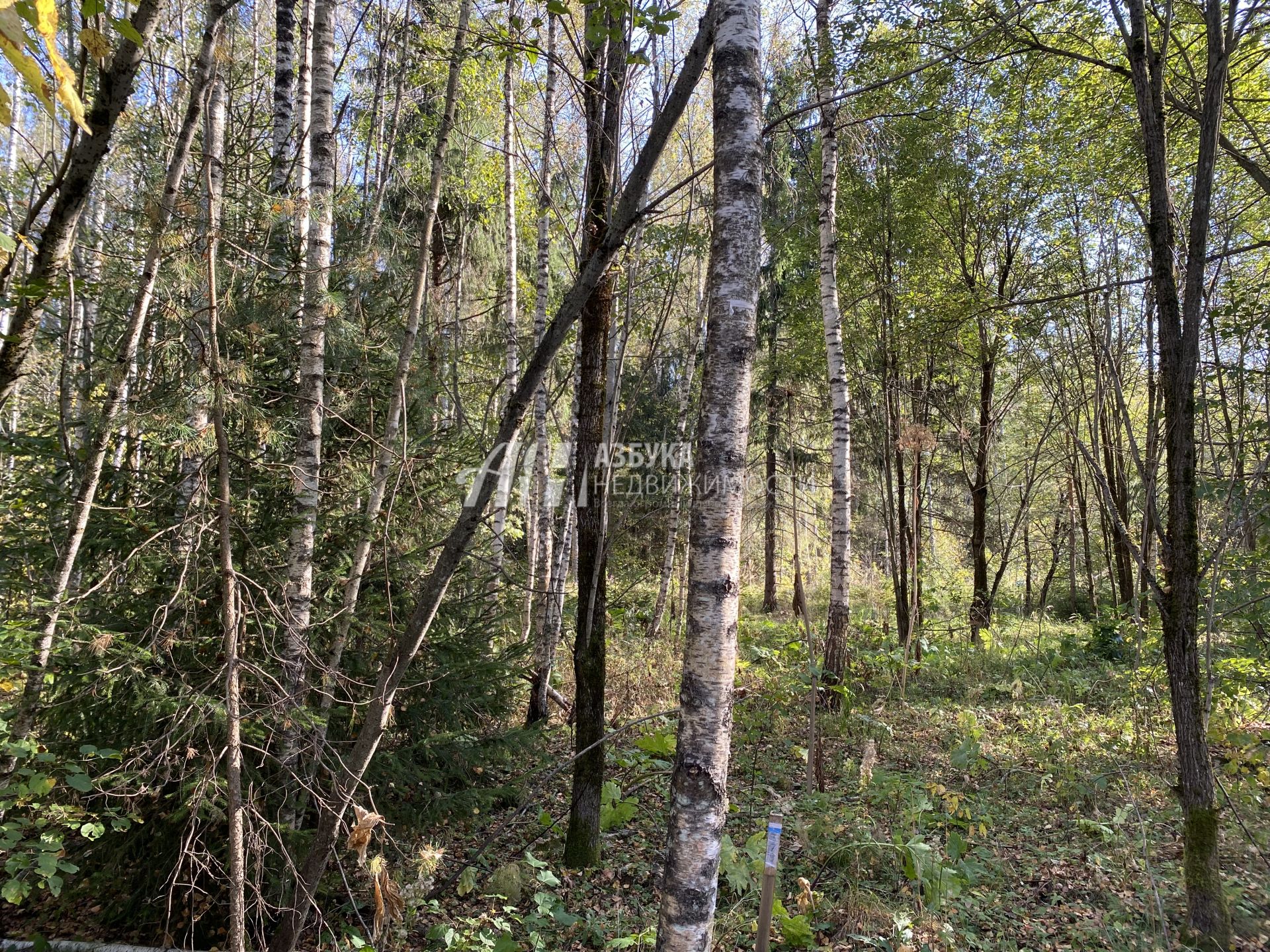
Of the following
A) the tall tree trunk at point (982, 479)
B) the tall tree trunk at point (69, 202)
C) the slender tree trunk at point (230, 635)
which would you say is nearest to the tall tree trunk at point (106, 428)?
the slender tree trunk at point (230, 635)

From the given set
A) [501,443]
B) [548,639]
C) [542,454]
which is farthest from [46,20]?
[542,454]

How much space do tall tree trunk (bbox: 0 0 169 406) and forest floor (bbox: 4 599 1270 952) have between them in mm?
1793

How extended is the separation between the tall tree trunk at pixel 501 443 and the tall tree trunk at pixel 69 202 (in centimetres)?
111

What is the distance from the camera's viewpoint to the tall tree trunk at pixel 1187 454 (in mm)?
3008

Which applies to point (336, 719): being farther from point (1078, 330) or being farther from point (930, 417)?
point (930, 417)

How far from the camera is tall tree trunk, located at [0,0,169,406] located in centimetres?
146

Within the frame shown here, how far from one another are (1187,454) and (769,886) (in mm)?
2887

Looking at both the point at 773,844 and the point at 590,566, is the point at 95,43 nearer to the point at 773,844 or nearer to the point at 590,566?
the point at 773,844

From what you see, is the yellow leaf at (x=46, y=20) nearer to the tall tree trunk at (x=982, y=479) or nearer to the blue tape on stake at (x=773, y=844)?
the blue tape on stake at (x=773, y=844)

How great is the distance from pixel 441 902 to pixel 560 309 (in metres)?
3.99

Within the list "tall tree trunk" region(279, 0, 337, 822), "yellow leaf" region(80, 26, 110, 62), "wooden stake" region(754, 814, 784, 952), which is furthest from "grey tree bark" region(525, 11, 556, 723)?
"yellow leaf" region(80, 26, 110, 62)

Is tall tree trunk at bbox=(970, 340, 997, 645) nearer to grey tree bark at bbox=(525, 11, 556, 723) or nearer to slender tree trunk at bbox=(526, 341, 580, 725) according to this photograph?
grey tree bark at bbox=(525, 11, 556, 723)

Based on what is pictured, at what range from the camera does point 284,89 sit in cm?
461

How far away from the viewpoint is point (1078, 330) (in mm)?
4422
